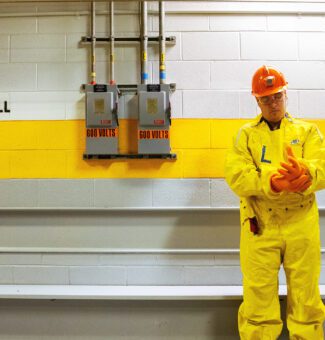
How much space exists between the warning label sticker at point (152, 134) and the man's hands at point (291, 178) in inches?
31.8

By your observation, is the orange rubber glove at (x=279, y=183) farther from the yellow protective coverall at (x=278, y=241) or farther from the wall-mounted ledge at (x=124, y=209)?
the wall-mounted ledge at (x=124, y=209)

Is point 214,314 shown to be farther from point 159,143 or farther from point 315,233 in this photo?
point 159,143

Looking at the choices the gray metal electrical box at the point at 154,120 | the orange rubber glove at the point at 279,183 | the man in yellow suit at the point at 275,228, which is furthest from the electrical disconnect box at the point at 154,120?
the orange rubber glove at the point at 279,183

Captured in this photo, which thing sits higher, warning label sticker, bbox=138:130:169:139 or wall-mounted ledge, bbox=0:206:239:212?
warning label sticker, bbox=138:130:169:139

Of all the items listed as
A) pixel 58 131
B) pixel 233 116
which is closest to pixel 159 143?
pixel 233 116

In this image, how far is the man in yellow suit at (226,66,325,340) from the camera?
1.54 m

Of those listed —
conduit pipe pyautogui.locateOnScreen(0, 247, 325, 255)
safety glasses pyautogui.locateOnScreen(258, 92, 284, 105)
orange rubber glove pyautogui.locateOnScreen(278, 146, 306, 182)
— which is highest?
safety glasses pyautogui.locateOnScreen(258, 92, 284, 105)

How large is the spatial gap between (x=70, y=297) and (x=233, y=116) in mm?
1550

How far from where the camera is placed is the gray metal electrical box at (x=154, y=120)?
1995 millimetres

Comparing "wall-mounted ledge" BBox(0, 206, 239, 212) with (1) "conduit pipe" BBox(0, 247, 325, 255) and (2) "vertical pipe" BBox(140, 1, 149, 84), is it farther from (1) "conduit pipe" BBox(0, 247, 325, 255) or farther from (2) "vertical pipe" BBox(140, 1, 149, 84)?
(2) "vertical pipe" BBox(140, 1, 149, 84)

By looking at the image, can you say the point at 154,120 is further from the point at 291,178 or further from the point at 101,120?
the point at 291,178

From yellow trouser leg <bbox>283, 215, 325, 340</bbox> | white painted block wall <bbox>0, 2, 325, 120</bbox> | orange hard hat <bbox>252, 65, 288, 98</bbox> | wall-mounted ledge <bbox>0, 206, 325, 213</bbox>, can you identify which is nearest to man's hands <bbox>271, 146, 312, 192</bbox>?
yellow trouser leg <bbox>283, 215, 325, 340</bbox>

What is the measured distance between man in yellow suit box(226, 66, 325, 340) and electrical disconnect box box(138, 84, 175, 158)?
553 millimetres

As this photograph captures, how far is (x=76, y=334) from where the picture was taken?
1968mm
